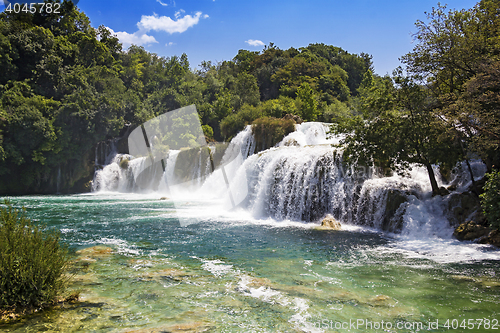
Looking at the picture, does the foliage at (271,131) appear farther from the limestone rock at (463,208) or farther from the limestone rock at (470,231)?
the limestone rock at (470,231)

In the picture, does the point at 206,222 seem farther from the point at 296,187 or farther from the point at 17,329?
the point at 17,329

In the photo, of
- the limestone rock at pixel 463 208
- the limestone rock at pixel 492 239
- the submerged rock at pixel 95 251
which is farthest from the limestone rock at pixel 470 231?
the submerged rock at pixel 95 251

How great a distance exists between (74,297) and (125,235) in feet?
19.1

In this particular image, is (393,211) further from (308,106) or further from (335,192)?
(308,106)

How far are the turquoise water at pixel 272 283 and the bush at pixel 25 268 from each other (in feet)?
0.96

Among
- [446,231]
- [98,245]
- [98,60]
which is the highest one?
[98,60]

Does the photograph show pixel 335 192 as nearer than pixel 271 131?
Yes

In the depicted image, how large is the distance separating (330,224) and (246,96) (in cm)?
2918

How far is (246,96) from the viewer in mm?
38750

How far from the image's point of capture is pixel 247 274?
6.57m

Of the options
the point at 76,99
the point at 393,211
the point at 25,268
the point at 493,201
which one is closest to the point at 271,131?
the point at 393,211

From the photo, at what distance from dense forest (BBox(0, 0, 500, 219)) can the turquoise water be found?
11.9 feet

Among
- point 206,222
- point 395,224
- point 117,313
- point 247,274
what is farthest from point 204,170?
point 117,313

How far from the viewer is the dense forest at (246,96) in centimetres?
988
